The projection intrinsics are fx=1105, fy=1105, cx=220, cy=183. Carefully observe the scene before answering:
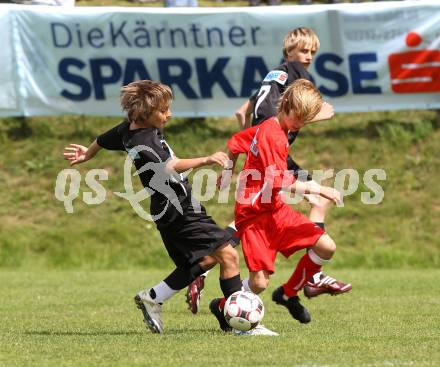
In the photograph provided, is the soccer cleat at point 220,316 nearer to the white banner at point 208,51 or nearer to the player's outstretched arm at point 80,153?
the player's outstretched arm at point 80,153

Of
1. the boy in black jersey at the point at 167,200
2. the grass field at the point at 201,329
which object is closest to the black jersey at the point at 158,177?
the boy in black jersey at the point at 167,200

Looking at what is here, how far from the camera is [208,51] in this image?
14055 millimetres

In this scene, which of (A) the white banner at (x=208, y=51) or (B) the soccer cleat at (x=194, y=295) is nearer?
(B) the soccer cleat at (x=194, y=295)

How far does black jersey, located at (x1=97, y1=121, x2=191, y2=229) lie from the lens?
275 inches

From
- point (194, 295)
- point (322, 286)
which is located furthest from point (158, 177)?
point (322, 286)

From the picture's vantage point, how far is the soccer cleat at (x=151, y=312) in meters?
7.23

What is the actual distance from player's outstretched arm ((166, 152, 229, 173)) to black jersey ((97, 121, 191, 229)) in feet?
0.23

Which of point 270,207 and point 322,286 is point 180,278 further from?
point 322,286

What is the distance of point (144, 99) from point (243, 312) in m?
1.49

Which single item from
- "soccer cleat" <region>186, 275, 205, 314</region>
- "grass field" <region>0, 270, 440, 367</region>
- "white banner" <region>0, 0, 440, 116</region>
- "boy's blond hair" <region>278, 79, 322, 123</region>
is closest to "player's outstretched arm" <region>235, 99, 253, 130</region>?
"soccer cleat" <region>186, 275, 205, 314</region>

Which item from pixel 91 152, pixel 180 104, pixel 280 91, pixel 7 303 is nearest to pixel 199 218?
pixel 91 152

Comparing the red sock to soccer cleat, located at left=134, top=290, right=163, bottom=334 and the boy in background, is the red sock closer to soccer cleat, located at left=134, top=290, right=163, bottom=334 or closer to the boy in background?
the boy in background

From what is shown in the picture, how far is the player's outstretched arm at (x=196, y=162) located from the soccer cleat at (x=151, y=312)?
3.17 feet

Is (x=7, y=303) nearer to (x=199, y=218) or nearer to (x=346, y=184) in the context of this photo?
(x=199, y=218)
